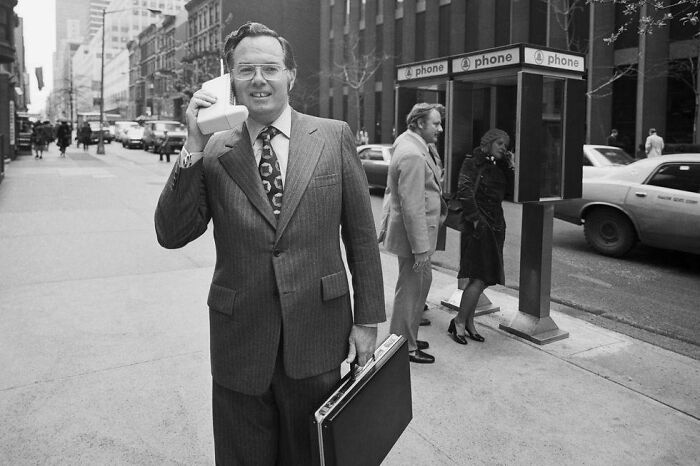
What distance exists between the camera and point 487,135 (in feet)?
16.9

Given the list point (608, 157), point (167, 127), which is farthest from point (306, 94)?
point (608, 157)

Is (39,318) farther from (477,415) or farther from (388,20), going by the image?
(388,20)

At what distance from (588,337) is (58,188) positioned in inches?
614

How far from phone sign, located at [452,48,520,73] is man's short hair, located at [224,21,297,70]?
350 centimetres

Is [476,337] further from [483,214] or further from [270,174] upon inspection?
[270,174]

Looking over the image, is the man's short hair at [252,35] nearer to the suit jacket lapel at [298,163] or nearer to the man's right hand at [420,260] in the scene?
the suit jacket lapel at [298,163]

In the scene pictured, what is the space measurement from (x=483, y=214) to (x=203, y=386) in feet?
8.42

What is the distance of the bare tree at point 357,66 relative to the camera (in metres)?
46.2

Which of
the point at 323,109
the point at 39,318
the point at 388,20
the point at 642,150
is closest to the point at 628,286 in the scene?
the point at 39,318

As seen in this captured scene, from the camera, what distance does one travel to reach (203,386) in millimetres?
4309

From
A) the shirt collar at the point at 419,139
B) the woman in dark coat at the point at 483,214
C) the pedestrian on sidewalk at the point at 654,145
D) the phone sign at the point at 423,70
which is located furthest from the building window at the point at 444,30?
the shirt collar at the point at 419,139

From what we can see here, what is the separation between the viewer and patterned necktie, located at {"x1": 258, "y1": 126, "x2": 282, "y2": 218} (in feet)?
7.17

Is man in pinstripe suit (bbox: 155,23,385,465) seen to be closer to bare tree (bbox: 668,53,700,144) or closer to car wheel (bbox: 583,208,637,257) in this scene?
car wheel (bbox: 583,208,637,257)

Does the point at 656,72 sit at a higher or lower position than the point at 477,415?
higher
